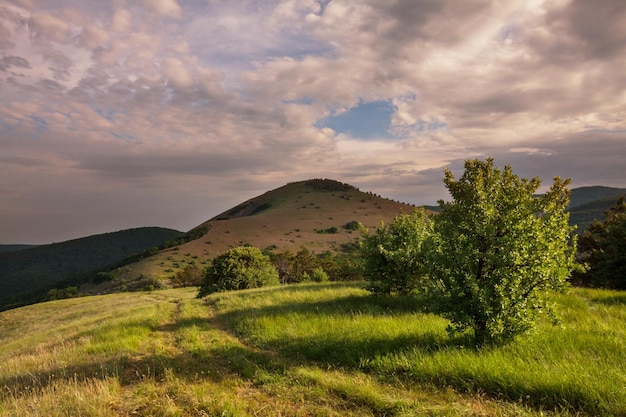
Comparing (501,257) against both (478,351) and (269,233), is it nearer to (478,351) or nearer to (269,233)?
(478,351)

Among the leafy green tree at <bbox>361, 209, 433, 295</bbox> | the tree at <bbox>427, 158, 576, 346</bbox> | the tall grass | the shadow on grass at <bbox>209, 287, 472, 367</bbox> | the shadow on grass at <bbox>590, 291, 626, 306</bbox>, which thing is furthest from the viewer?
the leafy green tree at <bbox>361, 209, 433, 295</bbox>

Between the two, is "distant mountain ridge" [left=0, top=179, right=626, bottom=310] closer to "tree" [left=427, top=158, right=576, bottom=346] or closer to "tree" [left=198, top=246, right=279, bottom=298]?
"tree" [left=198, top=246, right=279, bottom=298]

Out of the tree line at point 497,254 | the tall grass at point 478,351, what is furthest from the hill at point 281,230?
the tree line at point 497,254

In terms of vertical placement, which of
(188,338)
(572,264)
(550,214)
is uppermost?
(550,214)

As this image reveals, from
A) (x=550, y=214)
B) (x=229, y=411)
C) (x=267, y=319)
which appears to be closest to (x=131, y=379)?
(x=229, y=411)

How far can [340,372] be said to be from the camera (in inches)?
310

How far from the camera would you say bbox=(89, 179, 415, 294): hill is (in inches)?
3474

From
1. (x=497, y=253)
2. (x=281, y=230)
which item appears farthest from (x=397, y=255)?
(x=281, y=230)

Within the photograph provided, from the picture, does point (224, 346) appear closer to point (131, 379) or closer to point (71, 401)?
point (131, 379)

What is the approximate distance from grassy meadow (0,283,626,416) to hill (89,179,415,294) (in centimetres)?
5130

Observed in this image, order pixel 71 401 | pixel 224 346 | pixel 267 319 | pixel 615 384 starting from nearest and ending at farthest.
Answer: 1. pixel 615 384
2. pixel 71 401
3. pixel 224 346
4. pixel 267 319

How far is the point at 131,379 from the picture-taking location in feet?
27.6

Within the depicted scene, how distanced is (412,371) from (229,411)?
4.00 meters

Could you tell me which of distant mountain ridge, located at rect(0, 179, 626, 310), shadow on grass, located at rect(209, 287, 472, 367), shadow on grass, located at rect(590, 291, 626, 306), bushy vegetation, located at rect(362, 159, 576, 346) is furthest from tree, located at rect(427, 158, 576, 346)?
distant mountain ridge, located at rect(0, 179, 626, 310)
